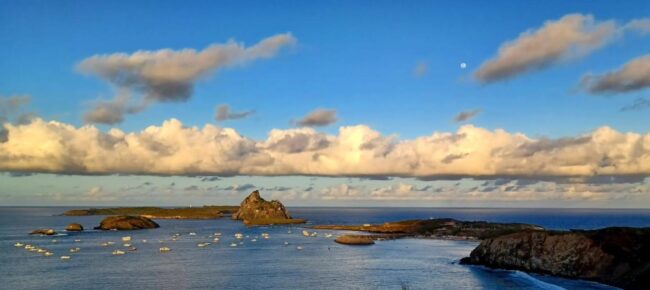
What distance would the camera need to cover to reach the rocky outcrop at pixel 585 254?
75.7 metres

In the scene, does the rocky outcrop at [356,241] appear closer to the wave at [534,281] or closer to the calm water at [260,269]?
the calm water at [260,269]

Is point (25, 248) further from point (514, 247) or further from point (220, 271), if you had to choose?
point (514, 247)

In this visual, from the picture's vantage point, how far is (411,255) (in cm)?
12638

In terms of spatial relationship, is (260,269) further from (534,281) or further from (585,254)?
(585,254)

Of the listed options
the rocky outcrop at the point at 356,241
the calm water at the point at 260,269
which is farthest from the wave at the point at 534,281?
the rocky outcrop at the point at 356,241

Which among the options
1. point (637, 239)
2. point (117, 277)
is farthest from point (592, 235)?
point (117, 277)

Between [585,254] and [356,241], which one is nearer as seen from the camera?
[585,254]

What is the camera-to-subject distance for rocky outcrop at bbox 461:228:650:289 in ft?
248

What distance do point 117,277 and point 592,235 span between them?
75.9m

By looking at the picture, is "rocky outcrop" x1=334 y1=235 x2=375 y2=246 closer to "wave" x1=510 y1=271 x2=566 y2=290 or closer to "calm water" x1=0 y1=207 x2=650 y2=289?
"calm water" x1=0 y1=207 x2=650 y2=289

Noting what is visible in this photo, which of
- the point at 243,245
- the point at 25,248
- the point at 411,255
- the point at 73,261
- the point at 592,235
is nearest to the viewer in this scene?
the point at 592,235

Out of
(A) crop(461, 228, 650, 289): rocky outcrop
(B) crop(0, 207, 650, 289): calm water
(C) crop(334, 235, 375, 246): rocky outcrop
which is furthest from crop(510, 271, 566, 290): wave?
(C) crop(334, 235, 375, 246): rocky outcrop

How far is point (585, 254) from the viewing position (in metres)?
83.2

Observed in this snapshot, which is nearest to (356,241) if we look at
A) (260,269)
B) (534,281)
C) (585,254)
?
(260,269)
